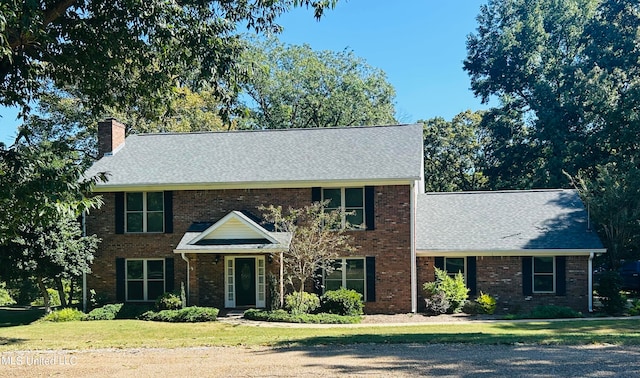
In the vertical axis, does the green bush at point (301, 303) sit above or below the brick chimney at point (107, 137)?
below

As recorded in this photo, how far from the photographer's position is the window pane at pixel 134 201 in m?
23.8

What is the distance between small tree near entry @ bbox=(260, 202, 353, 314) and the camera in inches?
Answer: 827

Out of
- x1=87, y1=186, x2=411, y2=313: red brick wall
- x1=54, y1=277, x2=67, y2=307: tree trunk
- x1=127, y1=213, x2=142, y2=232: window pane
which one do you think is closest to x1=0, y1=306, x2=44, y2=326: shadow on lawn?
x1=54, y1=277, x2=67, y2=307: tree trunk

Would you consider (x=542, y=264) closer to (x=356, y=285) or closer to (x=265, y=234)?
(x=356, y=285)

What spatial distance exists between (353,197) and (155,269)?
8.07 metres

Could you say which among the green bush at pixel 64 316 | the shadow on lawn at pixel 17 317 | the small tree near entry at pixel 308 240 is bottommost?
the shadow on lawn at pixel 17 317

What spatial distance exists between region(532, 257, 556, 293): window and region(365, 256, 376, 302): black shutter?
5.74 meters

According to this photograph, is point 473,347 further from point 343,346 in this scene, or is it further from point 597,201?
point 597,201

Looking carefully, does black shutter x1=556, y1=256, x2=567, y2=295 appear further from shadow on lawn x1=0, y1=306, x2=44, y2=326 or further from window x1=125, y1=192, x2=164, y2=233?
shadow on lawn x1=0, y1=306, x2=44, y2=326

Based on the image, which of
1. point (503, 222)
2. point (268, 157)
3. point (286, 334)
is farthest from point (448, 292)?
point (268, 157)

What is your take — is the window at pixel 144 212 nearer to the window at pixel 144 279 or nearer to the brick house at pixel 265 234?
the brick house at pixel 265 234

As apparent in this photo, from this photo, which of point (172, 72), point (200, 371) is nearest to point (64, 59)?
point (172, 72)

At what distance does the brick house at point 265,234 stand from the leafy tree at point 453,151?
20195 mm

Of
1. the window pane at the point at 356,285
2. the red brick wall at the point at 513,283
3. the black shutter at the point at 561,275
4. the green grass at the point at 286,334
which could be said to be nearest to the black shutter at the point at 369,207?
the window pane at the point at 356,285
